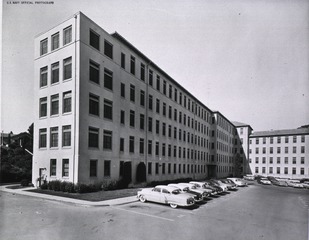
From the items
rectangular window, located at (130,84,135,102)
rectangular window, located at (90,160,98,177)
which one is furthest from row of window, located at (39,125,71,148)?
rectangular window, located at (130,84,135,102)

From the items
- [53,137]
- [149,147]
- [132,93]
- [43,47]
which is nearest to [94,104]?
[53,137]

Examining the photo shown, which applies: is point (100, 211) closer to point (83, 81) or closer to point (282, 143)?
point (83, 81)

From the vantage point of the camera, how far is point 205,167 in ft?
196

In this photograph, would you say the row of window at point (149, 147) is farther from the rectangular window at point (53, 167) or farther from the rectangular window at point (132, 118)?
the rectangular window at point (53, 167)

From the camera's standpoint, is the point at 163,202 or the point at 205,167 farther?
the point at 205,167

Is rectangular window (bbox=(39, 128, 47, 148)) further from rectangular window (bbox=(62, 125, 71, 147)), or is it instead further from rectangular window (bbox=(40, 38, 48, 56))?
rectangular window (bbox=(40, 38, 48, 56))

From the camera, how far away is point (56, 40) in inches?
1001

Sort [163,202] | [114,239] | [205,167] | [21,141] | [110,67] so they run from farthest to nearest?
1. [205,167]
2. [21,141]
3. [110,67]
4. [163,202]
5. [114,239]

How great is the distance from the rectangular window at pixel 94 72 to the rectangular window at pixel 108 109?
2.55 meters

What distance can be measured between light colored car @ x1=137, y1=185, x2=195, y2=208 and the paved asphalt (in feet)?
1.54

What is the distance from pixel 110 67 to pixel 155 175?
701 inches

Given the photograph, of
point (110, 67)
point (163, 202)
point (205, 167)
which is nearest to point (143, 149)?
point (110, 67)

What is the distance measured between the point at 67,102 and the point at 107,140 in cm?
587

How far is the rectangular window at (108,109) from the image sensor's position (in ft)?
86.0
